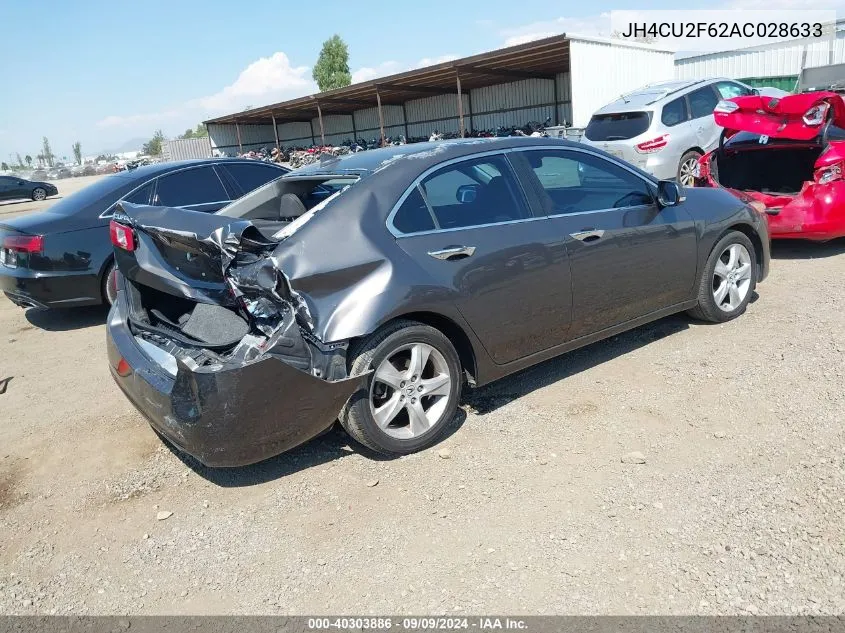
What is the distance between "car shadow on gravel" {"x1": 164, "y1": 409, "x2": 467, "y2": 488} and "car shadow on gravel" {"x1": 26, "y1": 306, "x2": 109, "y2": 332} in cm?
356

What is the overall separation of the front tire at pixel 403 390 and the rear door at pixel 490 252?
24cm

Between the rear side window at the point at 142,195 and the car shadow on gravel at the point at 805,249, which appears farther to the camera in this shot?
the car shadow on gravel at the point at 805,249

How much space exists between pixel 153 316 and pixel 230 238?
112 cm

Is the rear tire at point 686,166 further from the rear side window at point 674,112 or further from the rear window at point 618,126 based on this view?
the rear window at point 618,126

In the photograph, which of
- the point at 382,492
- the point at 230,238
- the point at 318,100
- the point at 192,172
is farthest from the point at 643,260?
the point at 318,100

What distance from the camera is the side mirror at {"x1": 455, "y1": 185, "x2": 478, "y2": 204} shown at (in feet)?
Result: 12.4

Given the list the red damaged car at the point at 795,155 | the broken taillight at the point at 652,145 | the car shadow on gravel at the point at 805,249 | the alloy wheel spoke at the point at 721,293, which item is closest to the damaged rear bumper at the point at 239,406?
the alloy wheel spoke at the point at 721,293

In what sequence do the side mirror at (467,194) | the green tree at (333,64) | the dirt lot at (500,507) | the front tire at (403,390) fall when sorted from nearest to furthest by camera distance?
the dirt lot at (500,507) → the front tire at (403,390) → the side mirror at (467,194) → the green tree at (333,64)

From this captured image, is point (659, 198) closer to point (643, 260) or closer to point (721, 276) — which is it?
point (643, 260)

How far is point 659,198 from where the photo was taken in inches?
178

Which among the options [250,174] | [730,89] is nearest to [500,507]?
[250,174]

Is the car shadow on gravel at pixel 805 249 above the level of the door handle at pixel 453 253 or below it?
below

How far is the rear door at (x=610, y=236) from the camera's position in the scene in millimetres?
4090

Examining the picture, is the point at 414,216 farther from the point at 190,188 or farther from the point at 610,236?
the point at 190,188
